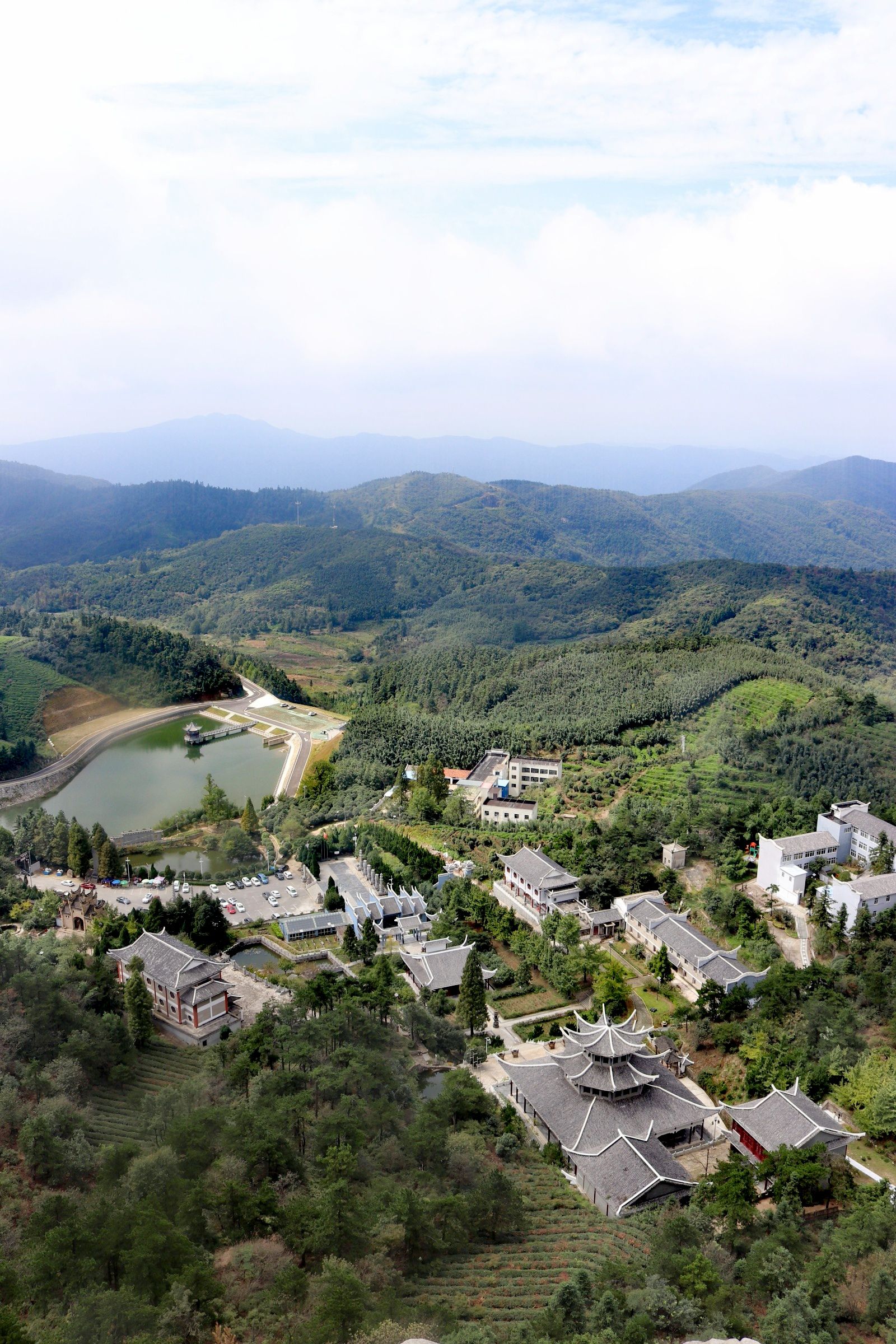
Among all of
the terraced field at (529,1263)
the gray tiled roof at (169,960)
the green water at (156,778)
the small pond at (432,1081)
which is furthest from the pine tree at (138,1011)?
the green water at (156,778)

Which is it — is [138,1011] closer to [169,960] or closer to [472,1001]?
[169,960]

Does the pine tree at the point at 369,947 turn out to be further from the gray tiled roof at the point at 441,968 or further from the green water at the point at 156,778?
the green water at the point at 156,778

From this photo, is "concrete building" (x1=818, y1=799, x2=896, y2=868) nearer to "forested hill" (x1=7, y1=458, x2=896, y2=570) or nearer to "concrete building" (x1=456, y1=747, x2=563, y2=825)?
"concrete building" (x1=456, y1=747, x2=563, y2=825)

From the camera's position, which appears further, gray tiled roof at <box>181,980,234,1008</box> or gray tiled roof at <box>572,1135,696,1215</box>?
gray tiled roof at <box>181,980,234,1008</box>

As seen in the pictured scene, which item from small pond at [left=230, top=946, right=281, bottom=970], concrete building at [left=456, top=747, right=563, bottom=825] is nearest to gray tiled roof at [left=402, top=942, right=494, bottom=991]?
small pond at [left=230, top=946, right=281, bottom=970]

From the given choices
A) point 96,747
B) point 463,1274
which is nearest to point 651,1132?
point 463,1274

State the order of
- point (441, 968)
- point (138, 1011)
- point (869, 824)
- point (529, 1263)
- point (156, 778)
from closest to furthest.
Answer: point (529, 1263), point (138, 1011), point (441, 968), point (869, 824), point (156, 778)

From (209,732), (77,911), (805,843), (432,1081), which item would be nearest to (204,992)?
(432,1081)
